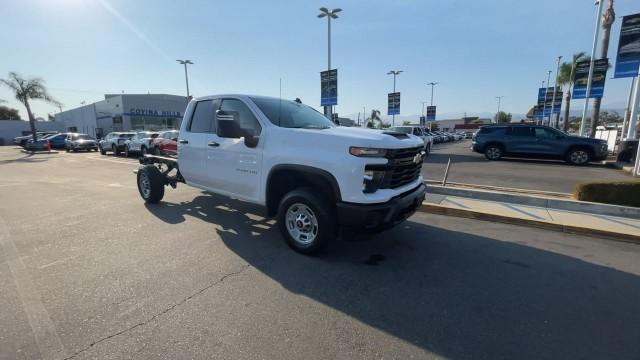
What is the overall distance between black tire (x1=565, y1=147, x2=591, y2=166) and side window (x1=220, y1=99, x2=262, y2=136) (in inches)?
587

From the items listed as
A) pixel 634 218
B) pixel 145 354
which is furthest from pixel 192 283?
pixel 634 218

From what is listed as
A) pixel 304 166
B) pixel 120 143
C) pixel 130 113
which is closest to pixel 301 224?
pixel 304 166

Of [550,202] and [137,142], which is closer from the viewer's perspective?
[550,202]

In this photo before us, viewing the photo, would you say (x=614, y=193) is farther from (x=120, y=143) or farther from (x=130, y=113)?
(x=130, y=113)

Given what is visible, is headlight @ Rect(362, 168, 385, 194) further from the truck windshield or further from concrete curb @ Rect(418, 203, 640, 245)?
concrete curb @ Rect(418, 203, 640, 245)

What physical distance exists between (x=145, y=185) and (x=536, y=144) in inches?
625

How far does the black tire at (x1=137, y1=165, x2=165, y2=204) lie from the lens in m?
6.58

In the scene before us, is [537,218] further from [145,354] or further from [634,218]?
[145,354]

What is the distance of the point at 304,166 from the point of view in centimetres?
379

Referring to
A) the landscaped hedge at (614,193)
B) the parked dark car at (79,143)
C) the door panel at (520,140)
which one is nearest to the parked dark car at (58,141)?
the parked dark car at (79,143)

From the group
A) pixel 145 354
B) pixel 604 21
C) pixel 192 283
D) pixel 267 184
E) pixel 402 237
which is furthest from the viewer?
pixel 604 21

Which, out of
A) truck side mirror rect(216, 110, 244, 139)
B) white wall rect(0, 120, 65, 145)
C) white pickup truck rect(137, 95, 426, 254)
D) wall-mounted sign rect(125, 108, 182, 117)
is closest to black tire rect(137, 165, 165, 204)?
white pickup truck rect(137, 95, 426, 254)

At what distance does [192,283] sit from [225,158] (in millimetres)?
2088

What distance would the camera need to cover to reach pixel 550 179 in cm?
982
